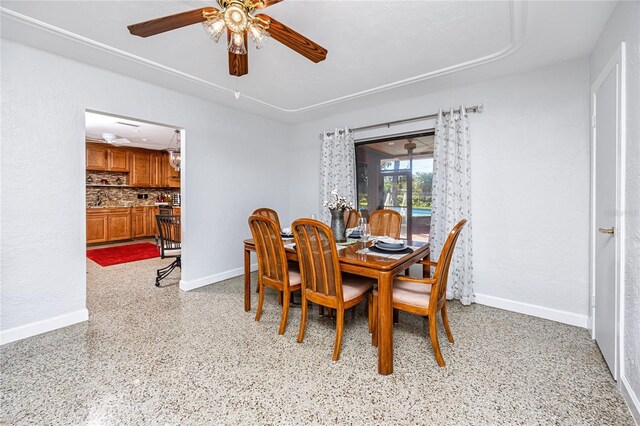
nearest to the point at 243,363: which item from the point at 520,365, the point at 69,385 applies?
the point at 69,385

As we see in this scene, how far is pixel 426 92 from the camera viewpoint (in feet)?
10.8

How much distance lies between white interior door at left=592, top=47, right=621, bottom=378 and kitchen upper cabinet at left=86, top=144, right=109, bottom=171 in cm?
853

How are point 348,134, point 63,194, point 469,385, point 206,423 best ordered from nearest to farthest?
point 206,423
point 469,385
point 63,194
point 348,134

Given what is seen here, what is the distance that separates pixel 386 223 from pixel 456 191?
0.86m

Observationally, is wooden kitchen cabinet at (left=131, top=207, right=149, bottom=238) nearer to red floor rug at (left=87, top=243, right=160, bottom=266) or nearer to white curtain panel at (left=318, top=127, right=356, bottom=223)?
red floor rug at (left=87, top=243, right=160, bottom=266)

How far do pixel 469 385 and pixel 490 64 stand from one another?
2.77 meters

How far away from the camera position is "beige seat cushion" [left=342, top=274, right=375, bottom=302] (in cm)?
209

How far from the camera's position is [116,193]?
23.2 feet

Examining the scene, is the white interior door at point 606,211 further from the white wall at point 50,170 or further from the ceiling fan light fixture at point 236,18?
the white wall at point 50,170

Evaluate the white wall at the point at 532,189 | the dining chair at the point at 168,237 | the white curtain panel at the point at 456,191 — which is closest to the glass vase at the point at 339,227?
the white curtain panel at the point at 456,191

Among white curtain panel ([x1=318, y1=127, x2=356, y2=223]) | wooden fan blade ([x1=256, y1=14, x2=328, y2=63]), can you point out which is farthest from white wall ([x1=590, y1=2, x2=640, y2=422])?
white curtain panel ([x1=318, y1=127, x2=356, y2=223])

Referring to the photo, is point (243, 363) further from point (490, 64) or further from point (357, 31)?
point (490, 64)

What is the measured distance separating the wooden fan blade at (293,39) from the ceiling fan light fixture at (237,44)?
18cm

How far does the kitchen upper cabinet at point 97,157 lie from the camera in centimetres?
625
